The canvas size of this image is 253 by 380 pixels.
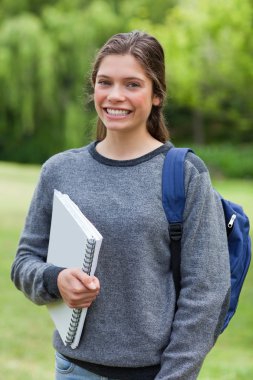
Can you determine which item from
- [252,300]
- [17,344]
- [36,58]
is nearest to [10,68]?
[36,58]

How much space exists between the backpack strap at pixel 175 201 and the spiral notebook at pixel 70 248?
0.19m

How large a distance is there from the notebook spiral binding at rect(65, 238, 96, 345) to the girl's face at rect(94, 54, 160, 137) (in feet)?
1.13

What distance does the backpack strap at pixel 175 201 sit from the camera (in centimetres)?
197

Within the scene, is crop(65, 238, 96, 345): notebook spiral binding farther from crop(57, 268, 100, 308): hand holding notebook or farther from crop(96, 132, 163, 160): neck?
crop(96, 132, 163, 160): neck

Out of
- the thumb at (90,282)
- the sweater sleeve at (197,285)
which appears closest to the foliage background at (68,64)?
the sweater sleeve at (197,285)

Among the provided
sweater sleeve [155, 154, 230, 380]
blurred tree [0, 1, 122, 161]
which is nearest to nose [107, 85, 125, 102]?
sweater sleeve [155, 154, 230, 380]

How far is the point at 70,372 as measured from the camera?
2.06 metres

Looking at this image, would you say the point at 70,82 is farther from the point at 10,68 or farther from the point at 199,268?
the point at 199,268

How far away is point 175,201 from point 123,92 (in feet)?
0.99

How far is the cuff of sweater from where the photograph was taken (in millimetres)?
2025

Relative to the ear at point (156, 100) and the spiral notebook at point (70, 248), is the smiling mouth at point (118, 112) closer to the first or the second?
the ear at point (156, 100)

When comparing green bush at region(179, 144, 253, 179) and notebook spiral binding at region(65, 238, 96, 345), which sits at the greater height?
notebook spiral binding at region(65, 238, 96, 345)

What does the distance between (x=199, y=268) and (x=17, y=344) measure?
4.03 metres

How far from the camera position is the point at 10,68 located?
87.2 ft
